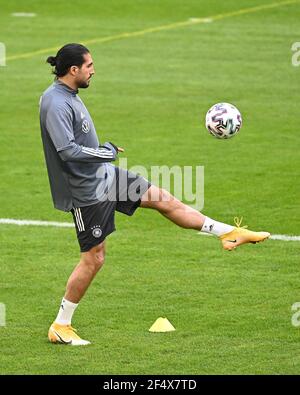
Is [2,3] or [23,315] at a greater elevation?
[2,3]

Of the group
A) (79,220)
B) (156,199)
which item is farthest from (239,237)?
(79,220)

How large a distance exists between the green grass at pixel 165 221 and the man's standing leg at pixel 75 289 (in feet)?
0.58

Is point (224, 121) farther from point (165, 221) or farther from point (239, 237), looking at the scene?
point (165, 221)

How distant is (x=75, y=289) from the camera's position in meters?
10.1

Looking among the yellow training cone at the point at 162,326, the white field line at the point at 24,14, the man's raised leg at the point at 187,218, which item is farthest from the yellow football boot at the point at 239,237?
the white field line at the point at 24,14

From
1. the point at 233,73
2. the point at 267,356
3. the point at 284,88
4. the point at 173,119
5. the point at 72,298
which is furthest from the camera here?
the point at 233,73

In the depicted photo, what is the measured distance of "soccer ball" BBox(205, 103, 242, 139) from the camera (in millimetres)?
11766

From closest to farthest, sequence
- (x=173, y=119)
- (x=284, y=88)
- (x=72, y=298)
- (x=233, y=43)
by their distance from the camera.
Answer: (x=72, y=298)
(x=173, y=119)
(x=284, y=88)
(x=233, y=43)

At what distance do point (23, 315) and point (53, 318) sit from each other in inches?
10.8

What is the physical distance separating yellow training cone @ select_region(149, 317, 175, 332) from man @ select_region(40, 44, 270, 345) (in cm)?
62

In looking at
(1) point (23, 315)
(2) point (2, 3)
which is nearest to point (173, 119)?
(1) point (23, 315)

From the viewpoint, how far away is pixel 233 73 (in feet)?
76.3

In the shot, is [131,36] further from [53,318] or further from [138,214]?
[53,318]

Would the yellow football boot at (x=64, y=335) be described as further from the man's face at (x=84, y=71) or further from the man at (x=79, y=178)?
the man's face at (x=84, y=71)
